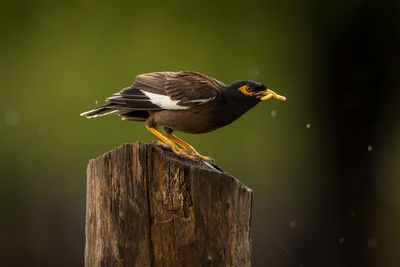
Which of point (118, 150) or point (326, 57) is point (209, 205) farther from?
point (326, 57)

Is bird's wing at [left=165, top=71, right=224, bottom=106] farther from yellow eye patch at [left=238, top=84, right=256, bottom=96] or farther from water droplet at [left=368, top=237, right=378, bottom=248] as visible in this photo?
water droplet at [left=368, top=237, right=378, bottom=248]

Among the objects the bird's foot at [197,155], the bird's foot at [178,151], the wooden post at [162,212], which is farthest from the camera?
the bird's foot at [197,155]

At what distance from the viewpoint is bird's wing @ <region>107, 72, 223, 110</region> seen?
14.0 feet

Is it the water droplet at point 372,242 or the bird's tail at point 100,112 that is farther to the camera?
the water droplet at point 372,242

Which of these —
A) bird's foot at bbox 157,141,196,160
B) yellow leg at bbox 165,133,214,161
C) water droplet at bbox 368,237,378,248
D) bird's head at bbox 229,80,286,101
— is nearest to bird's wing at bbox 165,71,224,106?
bird's head at bbox 229,80,286,101

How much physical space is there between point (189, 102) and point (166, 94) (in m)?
0.18

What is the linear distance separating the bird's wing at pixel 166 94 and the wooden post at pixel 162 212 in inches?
41.0

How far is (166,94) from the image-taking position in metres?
4.34

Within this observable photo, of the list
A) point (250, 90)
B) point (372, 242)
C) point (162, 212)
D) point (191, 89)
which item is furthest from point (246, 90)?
point (372, 242)

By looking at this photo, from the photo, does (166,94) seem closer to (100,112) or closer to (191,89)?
(191,89)

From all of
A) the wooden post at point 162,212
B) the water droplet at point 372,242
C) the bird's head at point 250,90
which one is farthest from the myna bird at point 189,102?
the water droplet at point 372,242

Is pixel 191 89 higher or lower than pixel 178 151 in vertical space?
higher

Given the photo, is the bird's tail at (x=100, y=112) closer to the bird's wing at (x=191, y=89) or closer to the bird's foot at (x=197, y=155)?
the bird's wing at (x=191, y=89)

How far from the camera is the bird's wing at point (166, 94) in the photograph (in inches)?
169
